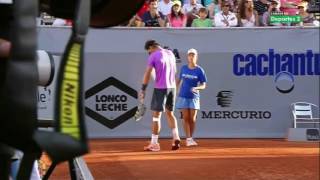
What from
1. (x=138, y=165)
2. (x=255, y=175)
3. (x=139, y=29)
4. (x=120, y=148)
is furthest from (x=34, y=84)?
(x=139, y=29)

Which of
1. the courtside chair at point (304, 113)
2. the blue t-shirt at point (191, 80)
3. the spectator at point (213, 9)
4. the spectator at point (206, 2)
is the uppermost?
the spectator at point (206, 2)

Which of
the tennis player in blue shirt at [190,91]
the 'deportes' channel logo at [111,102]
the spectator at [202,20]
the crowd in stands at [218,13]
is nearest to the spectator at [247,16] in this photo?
the crowd in stands at [218,13]

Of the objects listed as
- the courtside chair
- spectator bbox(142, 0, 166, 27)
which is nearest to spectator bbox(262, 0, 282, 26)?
the courtside chair

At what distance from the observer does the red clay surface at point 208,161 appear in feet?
25.4

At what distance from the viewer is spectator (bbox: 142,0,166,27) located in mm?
12914

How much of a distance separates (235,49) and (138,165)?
13.6ft

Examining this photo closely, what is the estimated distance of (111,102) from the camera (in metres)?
12.0

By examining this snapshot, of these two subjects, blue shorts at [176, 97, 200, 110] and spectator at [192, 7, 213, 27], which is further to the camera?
spectator at [192, 7, 213, 27]

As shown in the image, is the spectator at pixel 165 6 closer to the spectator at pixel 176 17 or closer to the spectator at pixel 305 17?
the spectator at pixel 176 17

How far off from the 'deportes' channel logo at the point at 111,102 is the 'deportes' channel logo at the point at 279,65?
2.04m

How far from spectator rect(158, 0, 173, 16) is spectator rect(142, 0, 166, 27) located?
0.33 meters

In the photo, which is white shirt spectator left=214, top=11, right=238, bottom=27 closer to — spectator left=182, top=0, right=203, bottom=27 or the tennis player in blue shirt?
spectator left=182, top=0, right=203, bottom=27

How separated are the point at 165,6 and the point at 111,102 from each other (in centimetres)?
281

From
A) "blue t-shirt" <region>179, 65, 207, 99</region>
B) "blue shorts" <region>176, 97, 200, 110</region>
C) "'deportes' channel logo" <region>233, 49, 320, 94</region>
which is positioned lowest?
"blue shorts" <region>176, 97, 200, 110</region>
